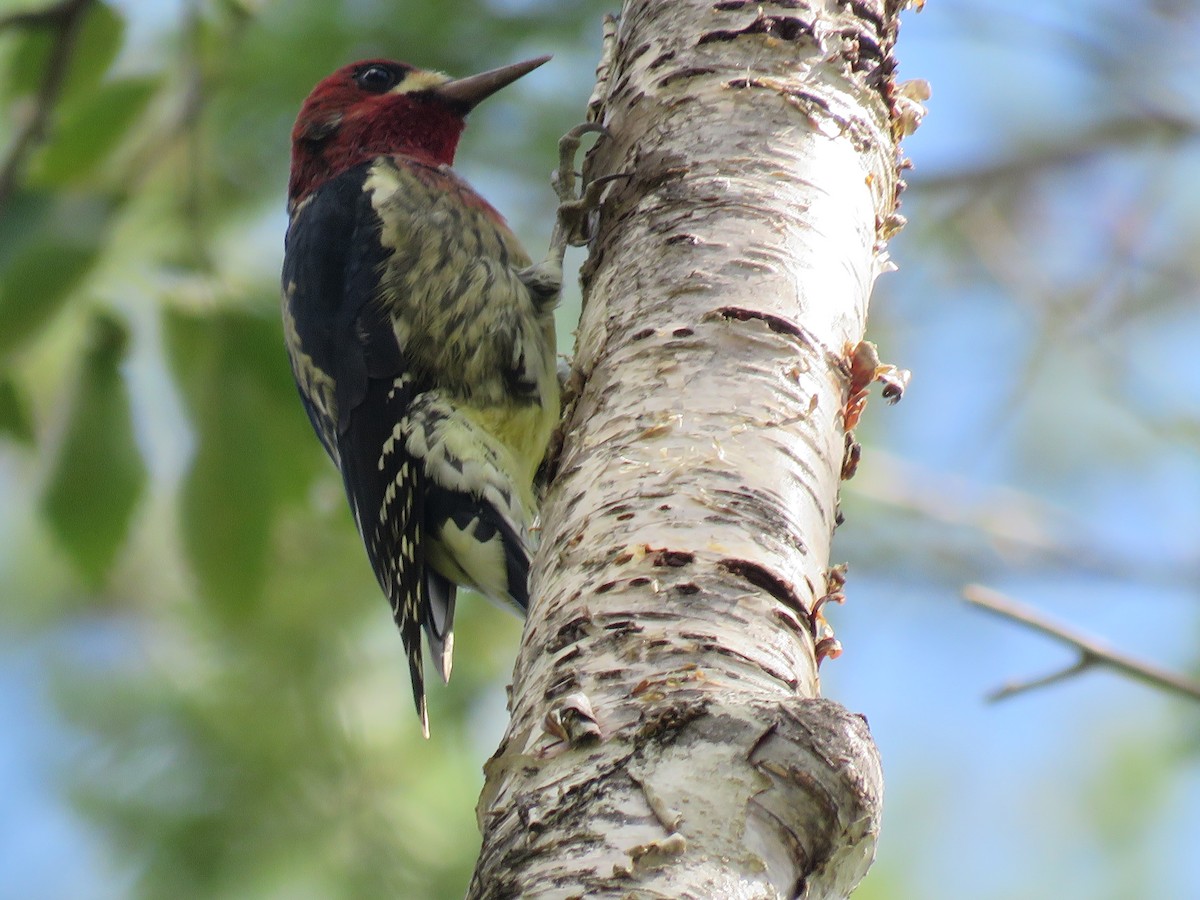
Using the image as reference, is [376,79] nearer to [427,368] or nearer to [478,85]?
[478,85]

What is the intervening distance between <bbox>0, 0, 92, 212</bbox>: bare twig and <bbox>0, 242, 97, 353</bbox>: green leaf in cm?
29

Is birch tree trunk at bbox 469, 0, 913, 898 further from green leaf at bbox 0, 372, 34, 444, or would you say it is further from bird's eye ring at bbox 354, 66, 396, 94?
bird's eye ring at bbox 354, 66, 396, 94

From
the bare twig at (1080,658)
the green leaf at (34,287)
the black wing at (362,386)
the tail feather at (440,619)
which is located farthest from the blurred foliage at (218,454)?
the bare twig at (1080,658)

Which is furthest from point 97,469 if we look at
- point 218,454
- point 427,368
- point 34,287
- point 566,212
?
point 566,212

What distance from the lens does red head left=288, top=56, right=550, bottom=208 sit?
3.41 metres

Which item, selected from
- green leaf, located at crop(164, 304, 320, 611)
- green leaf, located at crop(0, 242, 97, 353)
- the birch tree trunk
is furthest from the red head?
the birch tree trunk

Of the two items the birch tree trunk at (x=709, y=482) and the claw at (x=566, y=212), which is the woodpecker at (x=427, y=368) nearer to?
the claw at (x=566, y=212)

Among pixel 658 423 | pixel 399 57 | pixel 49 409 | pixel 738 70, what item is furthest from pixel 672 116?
pixel 49 409

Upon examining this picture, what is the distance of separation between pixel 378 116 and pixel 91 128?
3.12 feet

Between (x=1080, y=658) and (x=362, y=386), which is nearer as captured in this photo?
(x=1080, y=658)

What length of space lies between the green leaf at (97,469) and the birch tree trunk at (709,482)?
0.94 m

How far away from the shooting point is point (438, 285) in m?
3.08

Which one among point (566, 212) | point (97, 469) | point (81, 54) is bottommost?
point (97, 469)

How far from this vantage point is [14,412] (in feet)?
8.39
